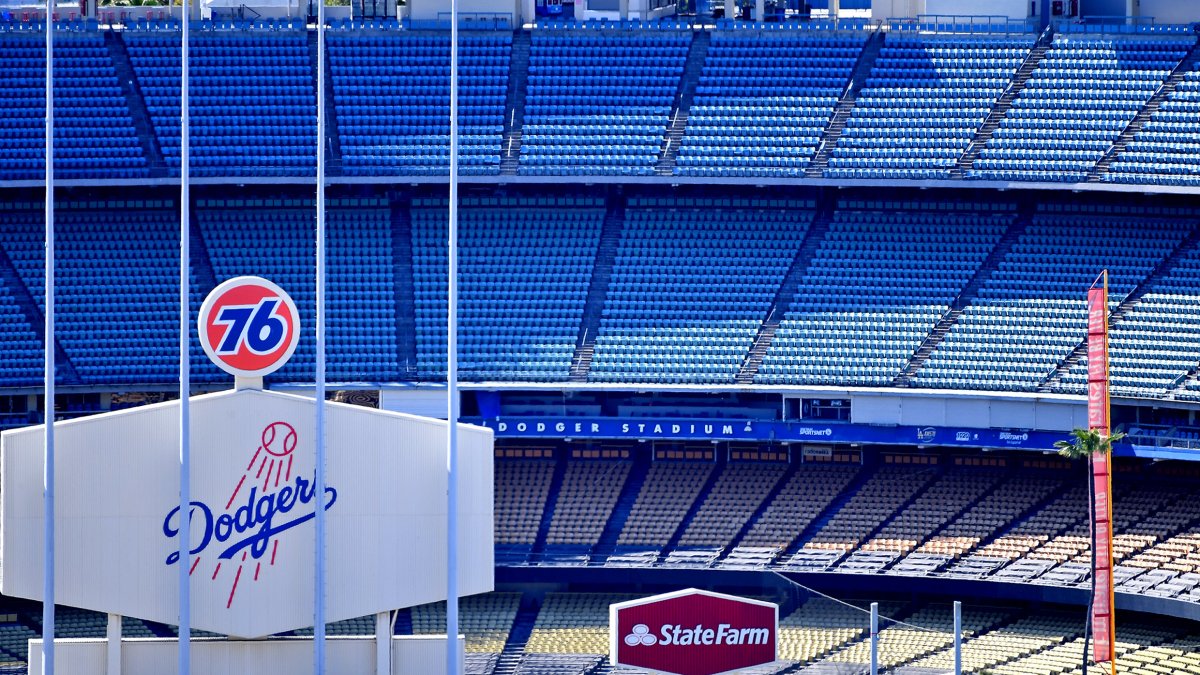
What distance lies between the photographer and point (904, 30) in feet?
203

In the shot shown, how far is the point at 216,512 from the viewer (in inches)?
1528

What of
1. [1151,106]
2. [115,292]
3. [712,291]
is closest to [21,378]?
[115,292]

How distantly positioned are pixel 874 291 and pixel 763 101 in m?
7.27

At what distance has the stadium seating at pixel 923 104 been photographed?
57.9m

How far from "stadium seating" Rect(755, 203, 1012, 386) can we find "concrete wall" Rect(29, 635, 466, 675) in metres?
18.3

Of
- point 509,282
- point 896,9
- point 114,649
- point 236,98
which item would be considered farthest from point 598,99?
point 114,649

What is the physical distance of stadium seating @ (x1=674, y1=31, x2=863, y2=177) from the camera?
192 feet

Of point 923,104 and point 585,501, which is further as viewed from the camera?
point 923,104

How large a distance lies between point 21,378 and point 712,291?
19289 millimetres

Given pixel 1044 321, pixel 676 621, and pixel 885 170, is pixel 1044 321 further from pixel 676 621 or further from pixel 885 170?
pixel 676 621

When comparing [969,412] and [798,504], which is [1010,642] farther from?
[798,504]

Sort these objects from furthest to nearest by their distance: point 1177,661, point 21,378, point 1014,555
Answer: point 21,378 → point 1014,555 → point 1177,661

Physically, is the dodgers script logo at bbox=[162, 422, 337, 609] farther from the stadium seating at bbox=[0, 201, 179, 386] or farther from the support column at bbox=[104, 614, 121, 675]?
the stadium seating at bbox=[0, 201, 179, 386]

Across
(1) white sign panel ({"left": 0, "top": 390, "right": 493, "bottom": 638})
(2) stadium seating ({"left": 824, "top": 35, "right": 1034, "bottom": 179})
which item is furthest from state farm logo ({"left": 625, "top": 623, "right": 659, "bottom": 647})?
(2) stadium seating ({"left": 824, "top": 35, "right": 1034, "bottom": 179})
